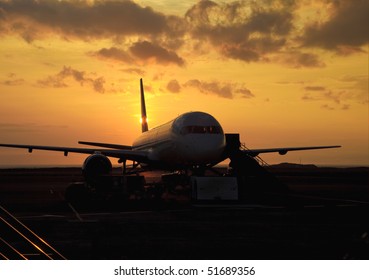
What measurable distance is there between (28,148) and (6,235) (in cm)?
3072

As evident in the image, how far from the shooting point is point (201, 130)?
1351 inches

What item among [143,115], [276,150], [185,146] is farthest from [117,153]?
[143,115]

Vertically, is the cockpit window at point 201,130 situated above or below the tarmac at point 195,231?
above

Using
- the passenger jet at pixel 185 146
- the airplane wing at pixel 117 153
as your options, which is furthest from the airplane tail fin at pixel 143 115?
the passenger jet at pixel 185 146

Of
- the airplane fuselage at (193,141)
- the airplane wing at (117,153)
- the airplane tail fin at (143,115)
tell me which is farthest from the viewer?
the airplane tail fin at (143,115)

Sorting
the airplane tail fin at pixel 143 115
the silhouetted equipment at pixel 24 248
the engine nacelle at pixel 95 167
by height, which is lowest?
the silhouetted equipment at pixel 24 248

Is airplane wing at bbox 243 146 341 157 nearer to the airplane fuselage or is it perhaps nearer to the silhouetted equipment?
the airplane fuselage

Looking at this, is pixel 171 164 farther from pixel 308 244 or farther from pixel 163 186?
pixel 308 244

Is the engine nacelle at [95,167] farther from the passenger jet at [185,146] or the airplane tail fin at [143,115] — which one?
the airplane tail fin at [143,115]

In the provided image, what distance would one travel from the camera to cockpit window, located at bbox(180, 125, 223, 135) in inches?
1350

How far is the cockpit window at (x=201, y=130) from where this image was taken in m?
34.3

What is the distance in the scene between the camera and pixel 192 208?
26.9m
